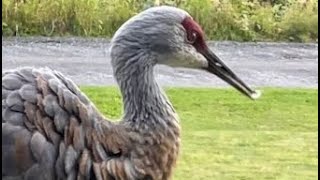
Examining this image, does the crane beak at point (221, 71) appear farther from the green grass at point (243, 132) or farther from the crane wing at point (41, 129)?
the green grass at point (243, 132)

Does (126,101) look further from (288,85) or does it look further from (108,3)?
(108,3)

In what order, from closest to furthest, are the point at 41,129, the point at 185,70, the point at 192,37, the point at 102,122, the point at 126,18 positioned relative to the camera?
the point at 41,129 → the point at 102,122 → the point at 192,37 → the point at 185,70 → the point at 126,18

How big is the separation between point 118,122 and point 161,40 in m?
0.36

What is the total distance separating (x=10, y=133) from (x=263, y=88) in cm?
688

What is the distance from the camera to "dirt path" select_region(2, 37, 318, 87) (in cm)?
1095

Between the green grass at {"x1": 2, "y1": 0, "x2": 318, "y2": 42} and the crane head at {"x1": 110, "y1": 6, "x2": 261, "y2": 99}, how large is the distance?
9804mm

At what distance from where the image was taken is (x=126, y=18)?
1402 centimetres

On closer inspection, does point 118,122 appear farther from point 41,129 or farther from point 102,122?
point 41,129

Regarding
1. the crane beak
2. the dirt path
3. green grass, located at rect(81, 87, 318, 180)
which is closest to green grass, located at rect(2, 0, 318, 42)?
the dirt path

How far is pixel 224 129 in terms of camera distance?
8.10 m

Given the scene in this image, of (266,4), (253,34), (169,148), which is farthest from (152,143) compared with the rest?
(266,4)

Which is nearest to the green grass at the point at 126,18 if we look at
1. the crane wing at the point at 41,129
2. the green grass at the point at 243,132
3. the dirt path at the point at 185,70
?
the dirt path at the point at 185,70

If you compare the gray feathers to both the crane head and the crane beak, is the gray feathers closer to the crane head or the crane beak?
the crane head

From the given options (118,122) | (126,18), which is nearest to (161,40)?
(118,122)
